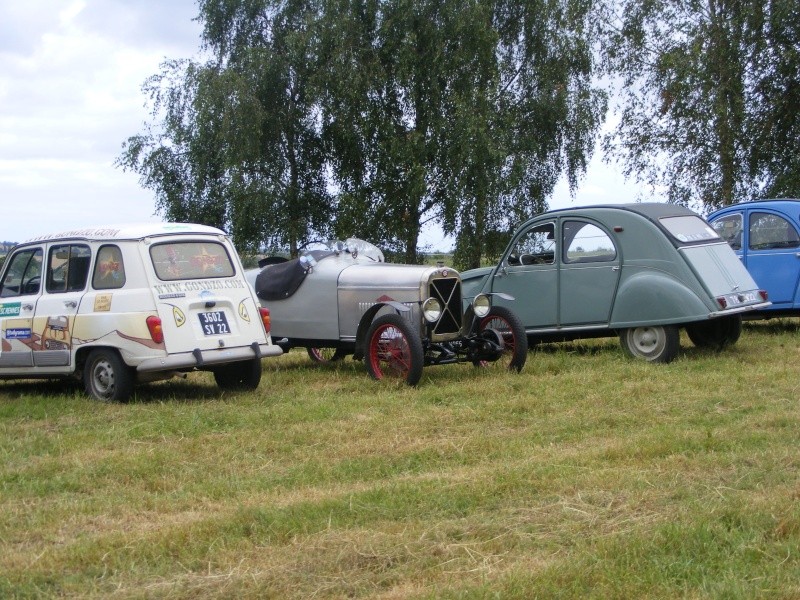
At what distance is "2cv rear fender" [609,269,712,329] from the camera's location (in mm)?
11141

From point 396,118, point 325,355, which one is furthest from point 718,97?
point 325,355

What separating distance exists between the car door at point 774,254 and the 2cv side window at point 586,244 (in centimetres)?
313

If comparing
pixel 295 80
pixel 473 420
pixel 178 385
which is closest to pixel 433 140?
pixel 295 80

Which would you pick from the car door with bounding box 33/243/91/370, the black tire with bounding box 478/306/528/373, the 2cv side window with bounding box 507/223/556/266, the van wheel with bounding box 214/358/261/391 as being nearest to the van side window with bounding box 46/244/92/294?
the car door with bounding box 33/243/91/370

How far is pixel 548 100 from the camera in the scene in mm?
31047

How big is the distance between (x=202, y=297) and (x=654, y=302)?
497 cm

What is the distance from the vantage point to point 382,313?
10.6 m

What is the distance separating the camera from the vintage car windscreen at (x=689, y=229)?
38.2ft

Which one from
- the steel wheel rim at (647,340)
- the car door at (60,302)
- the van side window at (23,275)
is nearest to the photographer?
the car door at (60,302)

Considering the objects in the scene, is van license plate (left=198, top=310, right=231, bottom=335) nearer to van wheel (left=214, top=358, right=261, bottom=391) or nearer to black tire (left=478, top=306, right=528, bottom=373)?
van wheel (left=214, top=358, right=261, bottom=391)

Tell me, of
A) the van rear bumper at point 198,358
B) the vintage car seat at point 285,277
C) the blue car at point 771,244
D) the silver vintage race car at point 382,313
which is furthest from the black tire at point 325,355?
the blue car at point 771,244

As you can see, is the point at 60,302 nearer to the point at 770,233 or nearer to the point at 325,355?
the point at 325,355

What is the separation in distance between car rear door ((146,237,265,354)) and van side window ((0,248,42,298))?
4.95 ft

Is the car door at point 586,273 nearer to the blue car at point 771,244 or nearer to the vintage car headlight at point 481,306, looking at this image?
the vintage car headlight at point 481,306
